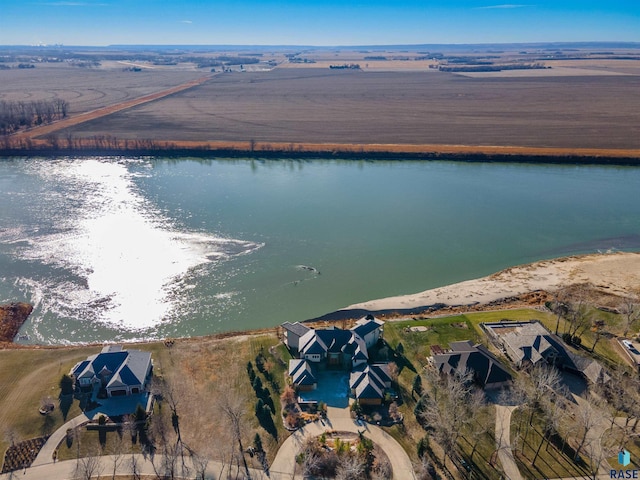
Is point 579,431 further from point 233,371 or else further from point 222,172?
point 222,172

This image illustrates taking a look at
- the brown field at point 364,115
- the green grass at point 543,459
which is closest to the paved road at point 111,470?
the green grass at point 543,459

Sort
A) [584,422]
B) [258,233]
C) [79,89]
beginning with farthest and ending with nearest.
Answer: [79,89]
[258,233]
[584,422]

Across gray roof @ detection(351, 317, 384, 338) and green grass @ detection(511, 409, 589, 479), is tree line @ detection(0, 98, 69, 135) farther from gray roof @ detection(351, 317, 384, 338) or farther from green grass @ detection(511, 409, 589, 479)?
green grass @ detection(511, 409, 589, 479)

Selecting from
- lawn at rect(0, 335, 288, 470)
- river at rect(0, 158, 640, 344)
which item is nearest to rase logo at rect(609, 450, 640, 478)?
lawn at rect(0, 335, 288, 470)

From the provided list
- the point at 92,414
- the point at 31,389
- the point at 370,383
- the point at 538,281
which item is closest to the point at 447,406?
the point at 370,383

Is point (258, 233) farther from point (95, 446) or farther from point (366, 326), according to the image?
point (95, 446)
